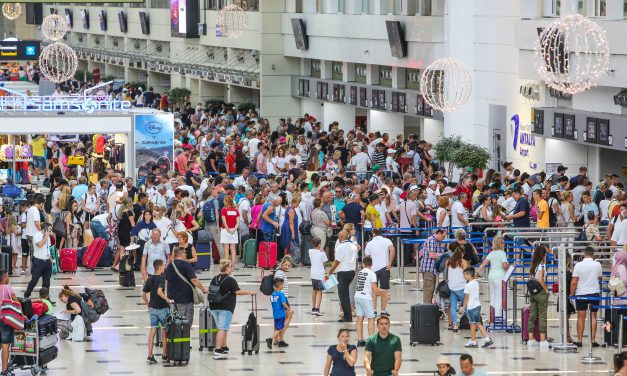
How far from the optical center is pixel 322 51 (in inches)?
1924

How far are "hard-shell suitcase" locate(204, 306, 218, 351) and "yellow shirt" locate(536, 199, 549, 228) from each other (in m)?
7.81

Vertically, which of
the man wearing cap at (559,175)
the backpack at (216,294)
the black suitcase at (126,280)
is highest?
the man wearing cap at (559,175)

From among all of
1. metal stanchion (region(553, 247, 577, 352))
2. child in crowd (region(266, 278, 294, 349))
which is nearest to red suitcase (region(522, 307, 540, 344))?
metal stanchion (region(553, 247, 577, 352))

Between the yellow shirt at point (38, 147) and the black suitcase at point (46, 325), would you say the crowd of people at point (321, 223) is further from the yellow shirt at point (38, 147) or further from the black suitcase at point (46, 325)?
the yellow shirt at point (38, 147)

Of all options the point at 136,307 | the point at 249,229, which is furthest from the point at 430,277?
the point at 249,229

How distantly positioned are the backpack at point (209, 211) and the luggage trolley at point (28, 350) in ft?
30.0

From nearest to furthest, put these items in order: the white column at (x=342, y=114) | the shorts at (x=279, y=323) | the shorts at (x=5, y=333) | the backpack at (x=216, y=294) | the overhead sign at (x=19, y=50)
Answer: the shorts at (x=5, y=333), the backpack at (x=216, y=294), the shorts at (x=279, y=323), the overhead sign at (x=19, y=50), the white column at (x=342, y=114)

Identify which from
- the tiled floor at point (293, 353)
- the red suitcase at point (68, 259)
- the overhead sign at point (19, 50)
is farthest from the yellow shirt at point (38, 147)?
the tiled floor at point (293, 353)

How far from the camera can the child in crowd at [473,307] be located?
1944 centimetres

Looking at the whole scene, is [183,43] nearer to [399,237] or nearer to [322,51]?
[322,51]

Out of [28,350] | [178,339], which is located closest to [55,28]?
[178,339]

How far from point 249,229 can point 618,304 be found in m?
8.97

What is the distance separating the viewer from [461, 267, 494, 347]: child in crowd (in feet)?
63.8

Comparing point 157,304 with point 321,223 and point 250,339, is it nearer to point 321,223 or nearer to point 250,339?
point 250,339
